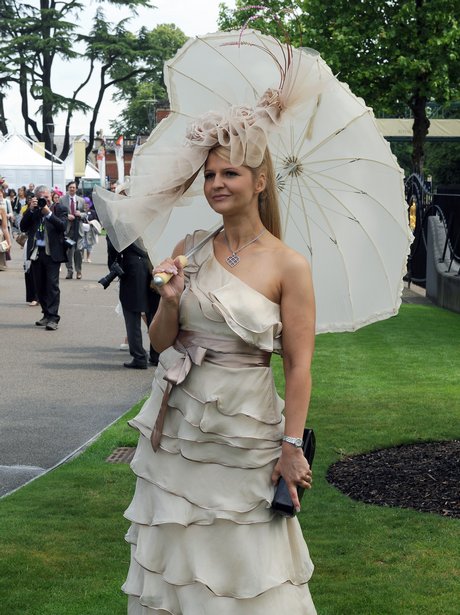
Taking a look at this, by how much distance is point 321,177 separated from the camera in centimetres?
464

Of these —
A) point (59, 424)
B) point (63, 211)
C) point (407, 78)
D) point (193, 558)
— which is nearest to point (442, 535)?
point (193, 558)

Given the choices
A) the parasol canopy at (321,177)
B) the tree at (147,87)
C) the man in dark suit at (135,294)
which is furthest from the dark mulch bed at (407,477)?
the tree at (147,87)

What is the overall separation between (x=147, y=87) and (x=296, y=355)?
107170mm

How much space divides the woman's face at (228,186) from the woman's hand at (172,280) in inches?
9.3

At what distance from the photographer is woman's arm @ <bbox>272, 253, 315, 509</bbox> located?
12.4ft

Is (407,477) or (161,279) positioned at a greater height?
(161,279)

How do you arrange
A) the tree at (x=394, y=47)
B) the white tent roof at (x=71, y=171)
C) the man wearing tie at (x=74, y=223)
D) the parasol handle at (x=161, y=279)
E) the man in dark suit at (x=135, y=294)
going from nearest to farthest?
the parasol handle at (x=161, y=279) < the man in dark suit at (x=135, y=294) < the man wearing tie at (x=74, y=223) < the tree at (x=394, y=47) < the white tent roof at (x=71, y=171)

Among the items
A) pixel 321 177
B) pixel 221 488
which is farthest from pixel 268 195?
pixel 221 488

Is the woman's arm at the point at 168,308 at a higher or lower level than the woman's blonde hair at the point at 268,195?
lower

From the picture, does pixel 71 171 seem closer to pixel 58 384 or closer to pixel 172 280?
pixel 58 384

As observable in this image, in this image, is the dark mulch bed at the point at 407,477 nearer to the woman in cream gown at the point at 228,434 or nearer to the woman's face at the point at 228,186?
the woman in cream gown at the point at 228,434

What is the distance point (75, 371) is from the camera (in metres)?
13.2

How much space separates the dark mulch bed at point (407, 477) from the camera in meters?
7.02

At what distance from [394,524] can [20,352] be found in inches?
351
